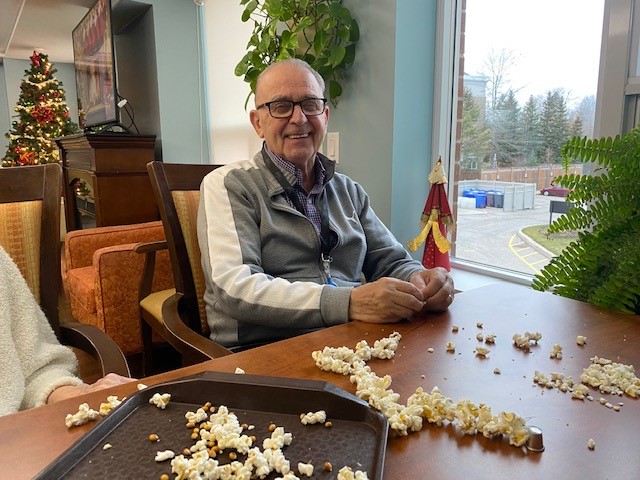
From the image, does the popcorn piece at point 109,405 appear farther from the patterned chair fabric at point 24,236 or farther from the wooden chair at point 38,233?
the patterned chair fabric at point 24,236

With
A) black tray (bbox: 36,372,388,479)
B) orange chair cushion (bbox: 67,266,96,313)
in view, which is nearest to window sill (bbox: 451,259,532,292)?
black tray (bbox: 36,372,388,479)

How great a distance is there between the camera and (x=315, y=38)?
7.16 ft

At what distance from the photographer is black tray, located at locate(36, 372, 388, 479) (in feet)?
1.73

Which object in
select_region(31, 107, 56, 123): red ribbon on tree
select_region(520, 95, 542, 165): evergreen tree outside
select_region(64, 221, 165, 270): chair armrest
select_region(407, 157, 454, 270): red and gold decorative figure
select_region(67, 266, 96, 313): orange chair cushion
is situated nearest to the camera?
select_region(520, 95, 542, 165): evergreen tree outside

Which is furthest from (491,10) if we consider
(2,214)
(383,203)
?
(2,214)

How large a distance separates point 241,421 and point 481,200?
187 centimetres

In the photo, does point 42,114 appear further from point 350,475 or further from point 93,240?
point 350,475

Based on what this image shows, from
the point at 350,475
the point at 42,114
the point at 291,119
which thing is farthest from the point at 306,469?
the point at 42,114

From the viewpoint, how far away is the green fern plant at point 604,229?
1.05 m

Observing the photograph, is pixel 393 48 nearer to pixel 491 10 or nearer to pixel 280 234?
pixel 491 10

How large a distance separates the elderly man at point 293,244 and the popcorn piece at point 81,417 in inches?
22.4

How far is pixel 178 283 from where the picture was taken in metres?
1.53

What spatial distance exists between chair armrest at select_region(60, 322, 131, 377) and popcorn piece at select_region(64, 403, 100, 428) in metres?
0.38

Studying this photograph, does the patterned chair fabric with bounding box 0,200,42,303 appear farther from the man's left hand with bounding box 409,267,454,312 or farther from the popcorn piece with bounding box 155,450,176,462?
the man's left hand with bounding box 409,267,454,312
